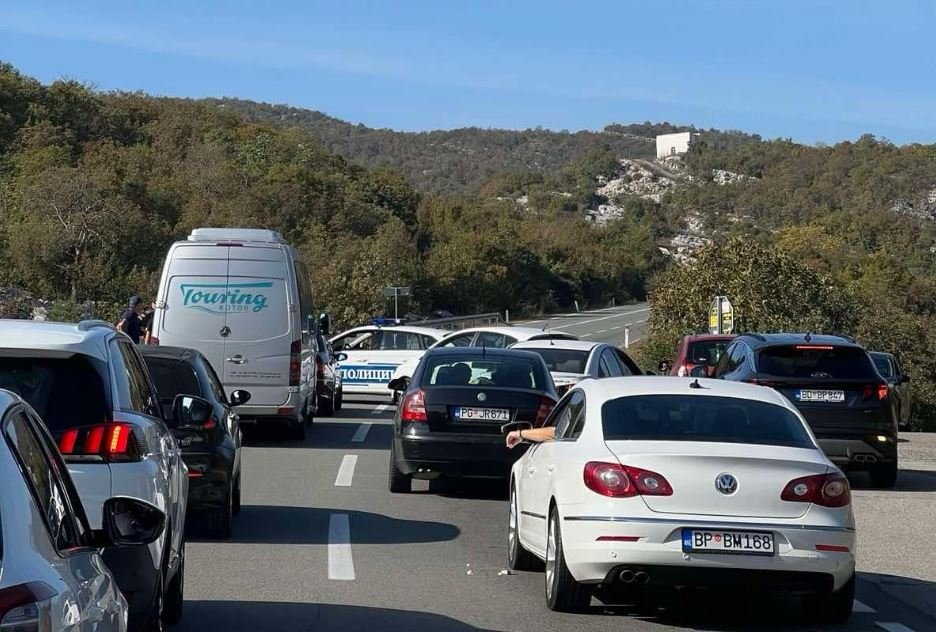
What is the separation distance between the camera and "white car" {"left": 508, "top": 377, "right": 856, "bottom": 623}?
8539 mm

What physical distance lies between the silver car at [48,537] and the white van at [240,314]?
15761 mm

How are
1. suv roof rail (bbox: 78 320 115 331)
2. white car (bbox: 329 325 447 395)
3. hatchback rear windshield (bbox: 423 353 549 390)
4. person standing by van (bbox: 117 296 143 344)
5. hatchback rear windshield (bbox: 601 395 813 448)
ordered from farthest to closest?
1. white car (bbox: 329 325 447 395)
2. person standing by van (bbox: 117 296 143 344)
3. hatchback rear windshield (bbox: 423 353 549 390)
4. hatchback rear windshield (bbox: 601 395 813 448)
5. suv roof rail (bbox: 78 320 115 331)

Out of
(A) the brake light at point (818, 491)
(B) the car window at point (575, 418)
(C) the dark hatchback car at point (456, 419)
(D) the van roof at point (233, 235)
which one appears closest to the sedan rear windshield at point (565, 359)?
(D) the van roof at point (233, 235)

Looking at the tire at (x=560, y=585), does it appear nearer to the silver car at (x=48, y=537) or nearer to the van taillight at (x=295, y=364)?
the silver car at (x=48, y=537)

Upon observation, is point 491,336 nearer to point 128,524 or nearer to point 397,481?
point 397,481

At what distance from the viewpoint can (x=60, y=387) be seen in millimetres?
7531

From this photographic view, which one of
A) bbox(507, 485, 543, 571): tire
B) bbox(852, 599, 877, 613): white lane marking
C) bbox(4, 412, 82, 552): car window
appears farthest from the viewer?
bbox(507, 485, 543, 571): tire

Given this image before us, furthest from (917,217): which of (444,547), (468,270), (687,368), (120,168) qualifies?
(444,547)

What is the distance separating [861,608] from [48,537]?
6.98m

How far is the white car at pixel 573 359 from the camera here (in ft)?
70.0

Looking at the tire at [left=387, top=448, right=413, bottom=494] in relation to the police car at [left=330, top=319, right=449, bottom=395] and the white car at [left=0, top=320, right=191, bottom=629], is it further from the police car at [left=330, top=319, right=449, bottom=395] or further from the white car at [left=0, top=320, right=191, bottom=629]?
the police car at [left=330, top=319, right=449, bottom=395]

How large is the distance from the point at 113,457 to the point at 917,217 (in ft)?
577

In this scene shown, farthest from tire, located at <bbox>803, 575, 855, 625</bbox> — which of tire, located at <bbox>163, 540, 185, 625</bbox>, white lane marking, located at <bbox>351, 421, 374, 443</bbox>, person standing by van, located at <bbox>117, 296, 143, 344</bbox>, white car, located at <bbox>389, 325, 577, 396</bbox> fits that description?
person standing by van, located at <bbox>117, 296, 143, 344</bbox>

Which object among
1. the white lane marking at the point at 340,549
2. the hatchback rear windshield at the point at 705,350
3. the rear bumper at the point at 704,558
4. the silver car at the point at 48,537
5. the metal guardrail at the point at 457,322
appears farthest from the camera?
the metal guardrail at the point at 457,322
